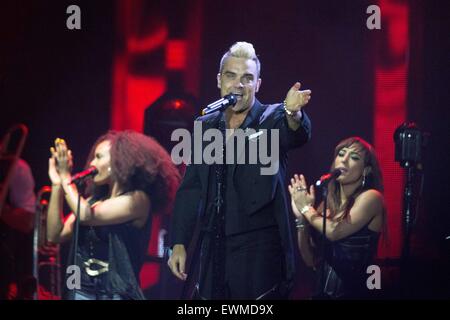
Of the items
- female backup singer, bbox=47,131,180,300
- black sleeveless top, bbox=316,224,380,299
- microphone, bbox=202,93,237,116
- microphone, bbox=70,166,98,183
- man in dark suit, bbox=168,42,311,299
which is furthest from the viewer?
microphone, bbox=70,166,98,183

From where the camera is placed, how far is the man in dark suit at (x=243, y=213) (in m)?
4.19

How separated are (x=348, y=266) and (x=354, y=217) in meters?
0.35

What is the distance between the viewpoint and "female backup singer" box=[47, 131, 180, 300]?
17.2 ft

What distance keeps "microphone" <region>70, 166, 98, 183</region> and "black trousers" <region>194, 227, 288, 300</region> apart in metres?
1.52

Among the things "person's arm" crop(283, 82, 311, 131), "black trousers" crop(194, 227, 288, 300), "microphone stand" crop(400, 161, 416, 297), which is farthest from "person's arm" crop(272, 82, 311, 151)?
"microphone stand" crop(400, 161, 416, 297)

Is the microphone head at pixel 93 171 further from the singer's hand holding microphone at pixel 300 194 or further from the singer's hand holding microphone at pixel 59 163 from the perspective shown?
the singer's hand holding microphone at pixel 300 194

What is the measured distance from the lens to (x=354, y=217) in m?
5.17

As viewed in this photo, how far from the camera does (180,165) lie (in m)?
5.50

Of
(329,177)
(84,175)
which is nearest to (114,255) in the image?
(84,175)

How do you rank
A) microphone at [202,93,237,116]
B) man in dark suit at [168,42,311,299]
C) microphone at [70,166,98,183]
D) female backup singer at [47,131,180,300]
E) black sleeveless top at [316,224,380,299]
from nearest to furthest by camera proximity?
microphone at [202,93,237,116] → man in dark suit at [168,42,311,299] → black sleeveless top at [316,224,380,299] → female backup singer at [47,131,180,300] → microphone at [70,166,98,183]

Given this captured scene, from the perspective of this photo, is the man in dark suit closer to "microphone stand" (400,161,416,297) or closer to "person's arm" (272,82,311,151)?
"person's arm" (272,82,311,151)

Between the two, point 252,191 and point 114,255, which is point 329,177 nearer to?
point 252,191
